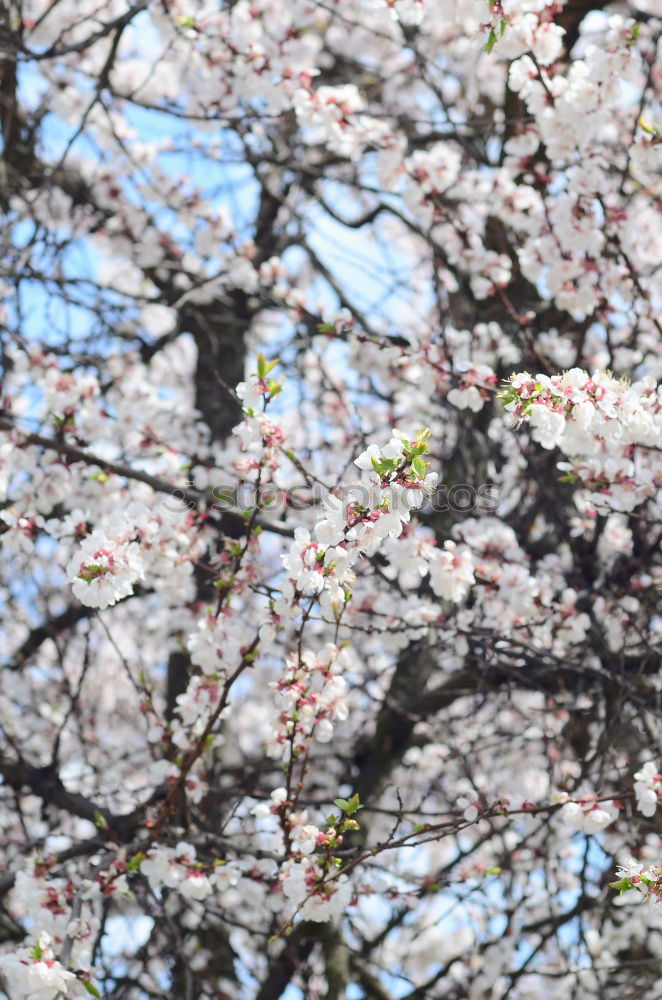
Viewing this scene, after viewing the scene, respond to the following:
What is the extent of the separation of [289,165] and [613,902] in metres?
3.68

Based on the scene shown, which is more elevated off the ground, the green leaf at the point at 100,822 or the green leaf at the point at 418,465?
the green leaf at the point at 418,465

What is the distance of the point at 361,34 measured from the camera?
7906mm

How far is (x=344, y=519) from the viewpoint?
2287 millimetres

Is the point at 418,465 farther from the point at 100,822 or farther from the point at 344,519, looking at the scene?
the point at 100,822

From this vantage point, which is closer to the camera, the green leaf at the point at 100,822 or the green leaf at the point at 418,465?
the green leaf at the point at 418,465

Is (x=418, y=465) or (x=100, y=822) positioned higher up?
(x=418, y=465)

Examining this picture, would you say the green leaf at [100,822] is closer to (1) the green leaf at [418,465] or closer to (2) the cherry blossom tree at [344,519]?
(2) the cherry blossom tree at [344,519]

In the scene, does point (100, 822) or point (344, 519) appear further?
point (100, 822)

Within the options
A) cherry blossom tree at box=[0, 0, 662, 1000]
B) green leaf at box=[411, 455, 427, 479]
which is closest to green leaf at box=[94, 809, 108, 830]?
cherry blossom tree at box=[0, 0, 662, 1000]

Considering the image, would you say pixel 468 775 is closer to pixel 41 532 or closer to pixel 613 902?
pixel 613 902

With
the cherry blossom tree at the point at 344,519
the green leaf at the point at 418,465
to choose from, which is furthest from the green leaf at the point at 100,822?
the green leaf at the point at 418,465

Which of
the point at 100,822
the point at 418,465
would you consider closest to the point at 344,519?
the point at 418,465

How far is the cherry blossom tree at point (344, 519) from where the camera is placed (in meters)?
2.80

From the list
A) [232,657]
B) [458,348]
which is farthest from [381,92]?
[232,657]
